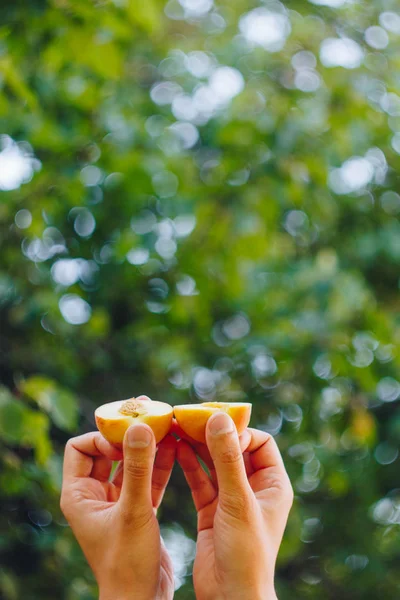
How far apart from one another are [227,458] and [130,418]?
0.20m

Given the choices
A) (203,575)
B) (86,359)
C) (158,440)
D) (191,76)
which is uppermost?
(158,440)

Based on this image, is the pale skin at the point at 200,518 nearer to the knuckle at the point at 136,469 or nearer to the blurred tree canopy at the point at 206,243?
the knuckle at the point at 136,469

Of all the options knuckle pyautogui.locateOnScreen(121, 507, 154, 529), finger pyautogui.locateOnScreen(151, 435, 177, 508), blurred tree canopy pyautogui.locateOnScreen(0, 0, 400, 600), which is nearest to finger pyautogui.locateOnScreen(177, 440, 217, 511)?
finger pyautogui.locateOnScreen(151, 435, 177, 508)

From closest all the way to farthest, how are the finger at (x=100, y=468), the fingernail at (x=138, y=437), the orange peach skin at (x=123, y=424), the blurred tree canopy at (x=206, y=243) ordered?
the fingernail at (x=138, y=437)
the orange peach skin at (x=123, y=424)
the finger at (x=100, y=468)
the blurred tree canopy at (x=206, y=243)

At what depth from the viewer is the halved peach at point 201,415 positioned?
1009 mm

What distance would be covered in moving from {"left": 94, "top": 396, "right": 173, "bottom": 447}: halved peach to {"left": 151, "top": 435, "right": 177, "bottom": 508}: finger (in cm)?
8

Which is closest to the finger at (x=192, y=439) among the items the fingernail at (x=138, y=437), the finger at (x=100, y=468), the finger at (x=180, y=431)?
the finger at (x=180, y=431)

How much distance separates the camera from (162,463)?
118cm

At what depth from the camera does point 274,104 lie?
2.42 metres

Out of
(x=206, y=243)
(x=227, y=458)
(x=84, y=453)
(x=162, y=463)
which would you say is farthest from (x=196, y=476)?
(x=206, y=243)

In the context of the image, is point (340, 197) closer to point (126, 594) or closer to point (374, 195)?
point (374, 195)

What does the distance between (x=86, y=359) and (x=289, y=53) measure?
137 centimetres

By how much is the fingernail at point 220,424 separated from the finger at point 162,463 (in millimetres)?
284

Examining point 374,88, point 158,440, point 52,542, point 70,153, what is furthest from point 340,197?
point 158,440
